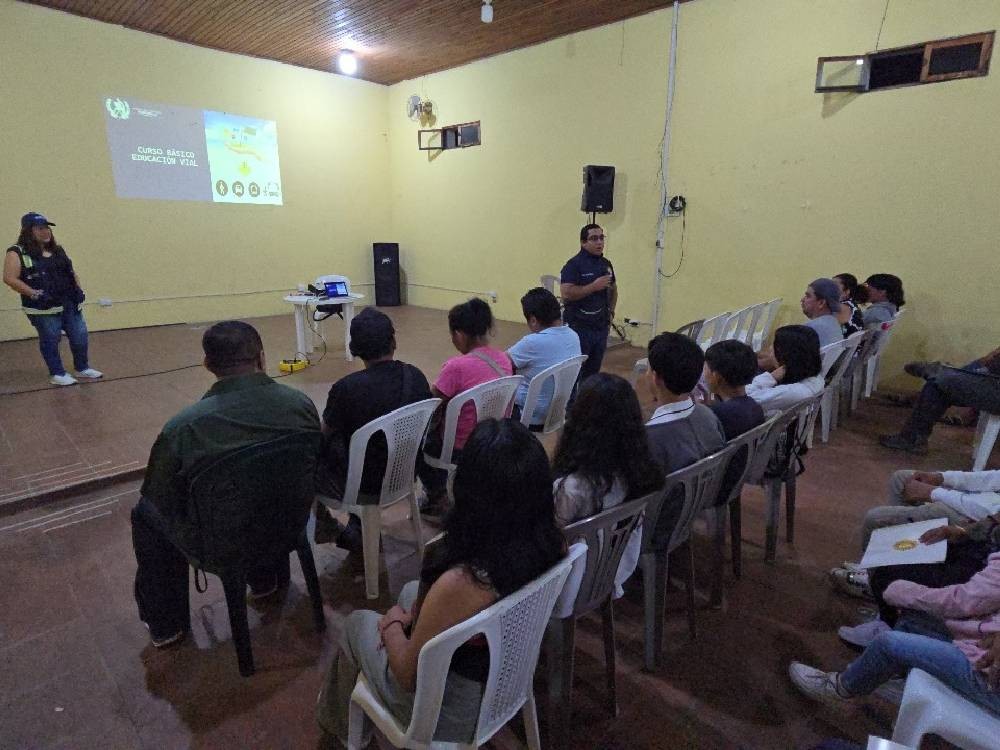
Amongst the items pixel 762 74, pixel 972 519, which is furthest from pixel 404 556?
pixel 762 74

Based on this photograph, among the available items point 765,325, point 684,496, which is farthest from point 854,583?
point 765,325

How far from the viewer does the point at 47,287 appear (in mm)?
4238

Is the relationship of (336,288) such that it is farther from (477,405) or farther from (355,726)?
(355,726)

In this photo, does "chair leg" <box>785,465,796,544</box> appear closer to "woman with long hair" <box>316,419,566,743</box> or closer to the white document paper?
the white document paper

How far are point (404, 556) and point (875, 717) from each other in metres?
1.71

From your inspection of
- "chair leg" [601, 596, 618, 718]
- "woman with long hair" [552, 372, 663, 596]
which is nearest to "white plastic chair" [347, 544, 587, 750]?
"woman with long hair" [552, 372, 663, 596]

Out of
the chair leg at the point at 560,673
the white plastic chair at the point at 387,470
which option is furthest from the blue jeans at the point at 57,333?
the chair leg at the point at 560,673

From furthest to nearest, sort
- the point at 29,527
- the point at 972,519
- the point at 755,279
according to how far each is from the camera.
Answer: the point at 755,279, the point at 29,527, the point at 972,519

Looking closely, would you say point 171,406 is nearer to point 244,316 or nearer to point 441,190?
point 244,316

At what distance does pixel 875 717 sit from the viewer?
62.0 inches

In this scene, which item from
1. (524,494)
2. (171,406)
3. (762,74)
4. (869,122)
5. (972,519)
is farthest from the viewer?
(762,74)

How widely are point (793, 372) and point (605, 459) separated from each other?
149 centimetres

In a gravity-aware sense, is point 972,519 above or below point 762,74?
below

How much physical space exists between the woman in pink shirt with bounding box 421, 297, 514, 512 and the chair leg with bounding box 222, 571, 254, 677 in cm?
98
